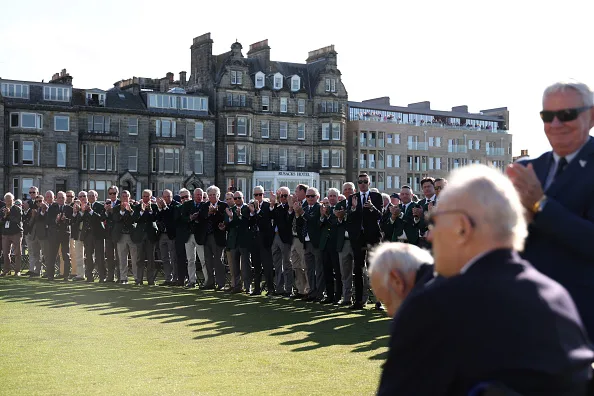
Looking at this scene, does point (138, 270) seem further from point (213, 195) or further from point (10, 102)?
point (10, 102)

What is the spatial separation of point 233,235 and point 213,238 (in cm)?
128

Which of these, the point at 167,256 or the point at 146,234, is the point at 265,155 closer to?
the point at 146,234

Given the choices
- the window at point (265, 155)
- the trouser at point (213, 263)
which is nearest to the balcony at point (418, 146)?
the window at point (265, 155)

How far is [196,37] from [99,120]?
15819 millimetres

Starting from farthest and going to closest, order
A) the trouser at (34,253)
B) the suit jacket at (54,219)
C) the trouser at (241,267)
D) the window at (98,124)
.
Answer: the window at (98,124)
the trouser at (34,253)
the suit jacket at (54,219)
the trouser at (241,267)

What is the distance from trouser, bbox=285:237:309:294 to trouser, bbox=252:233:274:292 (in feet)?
2.68

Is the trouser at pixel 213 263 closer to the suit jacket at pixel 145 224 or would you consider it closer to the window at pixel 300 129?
the suit jacket at pixel 145 224

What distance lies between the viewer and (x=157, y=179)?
83375mm

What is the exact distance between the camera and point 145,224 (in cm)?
2506

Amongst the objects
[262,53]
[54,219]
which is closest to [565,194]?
[54,219]

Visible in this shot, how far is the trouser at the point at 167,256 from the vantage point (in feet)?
80.6

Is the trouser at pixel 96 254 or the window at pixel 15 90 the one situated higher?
the window at pixel 15 90

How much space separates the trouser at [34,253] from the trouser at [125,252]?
4.14m

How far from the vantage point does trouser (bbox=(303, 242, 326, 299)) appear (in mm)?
20062
